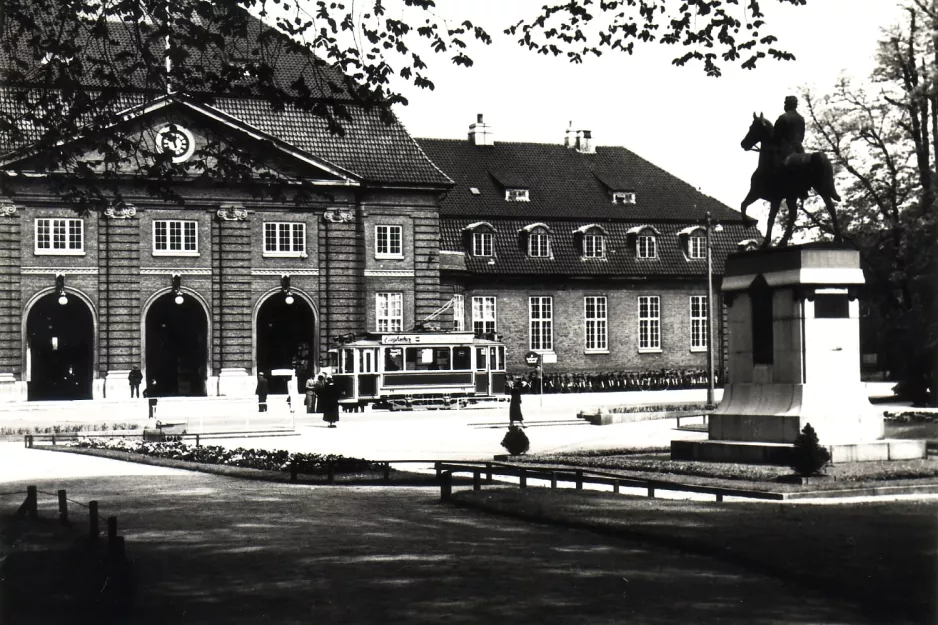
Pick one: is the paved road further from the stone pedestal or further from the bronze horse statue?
the bronze horse statue

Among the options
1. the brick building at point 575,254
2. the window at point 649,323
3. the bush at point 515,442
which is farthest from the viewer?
the window at point 649,323

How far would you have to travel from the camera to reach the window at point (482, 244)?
6312 cm

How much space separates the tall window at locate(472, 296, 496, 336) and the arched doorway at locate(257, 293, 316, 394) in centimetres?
901

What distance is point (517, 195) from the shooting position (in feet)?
Answer: 213

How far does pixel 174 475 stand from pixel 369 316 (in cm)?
3531

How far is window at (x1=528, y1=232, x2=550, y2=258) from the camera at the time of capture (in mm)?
64125

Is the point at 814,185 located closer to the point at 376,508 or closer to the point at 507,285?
the point at 376,508

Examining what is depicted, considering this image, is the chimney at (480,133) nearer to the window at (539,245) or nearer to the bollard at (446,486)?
the window at (539,245)

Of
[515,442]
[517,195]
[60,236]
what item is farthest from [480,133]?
[515,442]

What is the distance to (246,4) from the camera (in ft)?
47.8

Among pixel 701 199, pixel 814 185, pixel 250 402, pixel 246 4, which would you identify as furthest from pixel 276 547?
pixel 701 199

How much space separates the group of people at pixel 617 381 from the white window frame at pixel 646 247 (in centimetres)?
577

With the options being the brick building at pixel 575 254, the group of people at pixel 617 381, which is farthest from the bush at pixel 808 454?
the brick building at pixel 575 254

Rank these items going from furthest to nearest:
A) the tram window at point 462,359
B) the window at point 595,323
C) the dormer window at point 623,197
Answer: the dormer window at point 623,197 < the window at point 595,323 < the tram window at point 462,359
